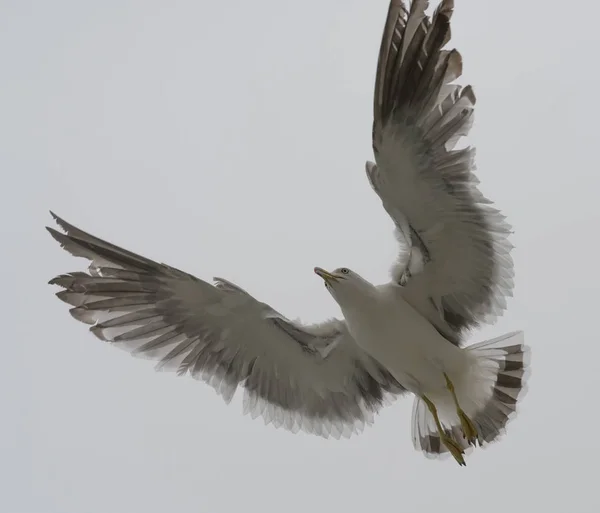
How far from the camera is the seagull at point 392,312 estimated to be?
3479 millimetres

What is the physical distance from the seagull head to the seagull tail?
58cm

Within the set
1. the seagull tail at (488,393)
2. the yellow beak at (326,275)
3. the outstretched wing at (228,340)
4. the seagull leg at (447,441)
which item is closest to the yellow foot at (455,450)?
the seagull leg at (447,441)

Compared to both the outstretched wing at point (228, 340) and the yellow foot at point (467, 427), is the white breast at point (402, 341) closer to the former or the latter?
the yellow foot at point (467, 427)

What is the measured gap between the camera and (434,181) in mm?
3609

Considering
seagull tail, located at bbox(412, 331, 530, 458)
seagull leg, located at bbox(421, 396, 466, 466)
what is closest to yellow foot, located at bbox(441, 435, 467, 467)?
seagull leg, located at bbox(421, 396, 466, 466)

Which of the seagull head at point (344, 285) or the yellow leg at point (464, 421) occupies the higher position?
the seagull head at point (344, 285)

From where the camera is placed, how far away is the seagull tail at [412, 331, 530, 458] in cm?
407

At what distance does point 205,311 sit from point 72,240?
679 millimetres

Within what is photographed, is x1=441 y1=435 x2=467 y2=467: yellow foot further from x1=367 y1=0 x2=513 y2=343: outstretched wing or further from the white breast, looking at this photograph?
x1=367 y1=0 x2=513 y2=343: outstretched wing

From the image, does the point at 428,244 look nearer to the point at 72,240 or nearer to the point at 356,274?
the point at 356,274

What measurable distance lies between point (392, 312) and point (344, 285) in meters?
0.24

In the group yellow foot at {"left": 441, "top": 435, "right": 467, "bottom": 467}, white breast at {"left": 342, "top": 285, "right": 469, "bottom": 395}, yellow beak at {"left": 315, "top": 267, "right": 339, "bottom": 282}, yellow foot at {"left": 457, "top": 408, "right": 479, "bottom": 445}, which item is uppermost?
yellow beak at {"left": 315, "top": 267, "right": 339, "bottom": 282}

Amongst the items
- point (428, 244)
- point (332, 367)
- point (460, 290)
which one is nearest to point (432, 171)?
point (428, 244)

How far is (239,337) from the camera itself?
4.22m
